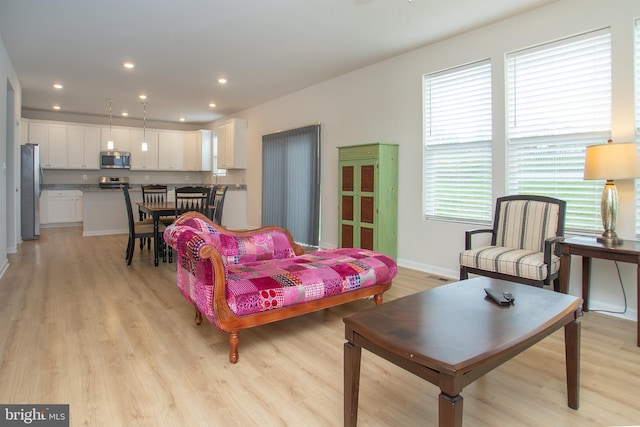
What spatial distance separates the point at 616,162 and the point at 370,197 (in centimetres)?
242

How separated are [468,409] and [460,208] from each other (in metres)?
2.73

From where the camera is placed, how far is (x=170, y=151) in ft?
31.9

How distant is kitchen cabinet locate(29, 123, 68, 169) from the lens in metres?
8.14

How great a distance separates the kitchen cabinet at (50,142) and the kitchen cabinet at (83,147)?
0.11 m

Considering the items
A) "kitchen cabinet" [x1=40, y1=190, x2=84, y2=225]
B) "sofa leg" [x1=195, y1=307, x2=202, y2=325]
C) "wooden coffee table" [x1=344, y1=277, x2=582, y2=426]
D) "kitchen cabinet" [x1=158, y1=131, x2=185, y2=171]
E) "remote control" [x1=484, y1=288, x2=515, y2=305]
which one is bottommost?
"sofa leg" [x1=195, y1=307, x2=202, y2=325]

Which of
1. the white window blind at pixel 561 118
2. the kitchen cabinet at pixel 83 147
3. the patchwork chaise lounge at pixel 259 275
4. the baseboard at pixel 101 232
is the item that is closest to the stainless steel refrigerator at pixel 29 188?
the baseboard at pixel 101 232

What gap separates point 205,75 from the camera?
5594 millimetres

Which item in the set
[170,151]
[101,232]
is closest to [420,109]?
[101,232]

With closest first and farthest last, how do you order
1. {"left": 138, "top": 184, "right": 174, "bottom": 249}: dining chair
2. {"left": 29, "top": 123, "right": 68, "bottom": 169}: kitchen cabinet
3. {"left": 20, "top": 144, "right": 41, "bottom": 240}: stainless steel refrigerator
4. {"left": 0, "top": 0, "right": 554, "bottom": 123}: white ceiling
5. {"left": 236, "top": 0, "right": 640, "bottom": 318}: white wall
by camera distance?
1. {"left": 236, "top": 0, "right": 640, "bottom": 318}: white wall
2. {"left": 0, "top": 0, "right": 554, "bottom": 123}: white ceiling
3. {"left": 138, "top": 184, "right": 174, "bottom": 249}: dining chair
4. {"left": 20, "top": 144, "right": 41, "bottom": 240}: stainless steel refrigerator
5. {"left": 29, "top": 123, "right": 68, "bottom": 169}: kitchen cabinet

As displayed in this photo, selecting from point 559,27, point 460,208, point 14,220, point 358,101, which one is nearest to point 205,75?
point 358,101

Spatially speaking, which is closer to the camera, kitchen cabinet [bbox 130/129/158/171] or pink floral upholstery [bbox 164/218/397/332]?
pink floral upholstery [bbox 164/218/397/332]

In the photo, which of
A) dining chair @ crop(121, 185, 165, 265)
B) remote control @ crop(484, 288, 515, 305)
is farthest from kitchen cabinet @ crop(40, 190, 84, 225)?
remote control @ crop(484, 288, 515, 305)

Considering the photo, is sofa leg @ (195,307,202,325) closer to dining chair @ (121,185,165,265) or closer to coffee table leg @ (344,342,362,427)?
coffee table leg @ (344,342,362,427)

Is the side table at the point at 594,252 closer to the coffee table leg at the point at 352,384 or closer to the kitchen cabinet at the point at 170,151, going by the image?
the coffee table leg at the point at 352,384
